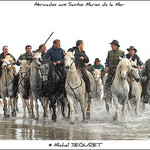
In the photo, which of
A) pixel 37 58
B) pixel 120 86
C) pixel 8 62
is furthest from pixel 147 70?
pixel 8 62

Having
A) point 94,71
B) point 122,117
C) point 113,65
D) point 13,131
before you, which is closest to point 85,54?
point 113,65

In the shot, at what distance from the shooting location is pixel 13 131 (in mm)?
13805

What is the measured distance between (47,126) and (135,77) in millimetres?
4687

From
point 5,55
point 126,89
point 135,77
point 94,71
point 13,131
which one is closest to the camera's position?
point 13,131

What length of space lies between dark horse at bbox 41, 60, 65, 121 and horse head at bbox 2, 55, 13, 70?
8.27 feet

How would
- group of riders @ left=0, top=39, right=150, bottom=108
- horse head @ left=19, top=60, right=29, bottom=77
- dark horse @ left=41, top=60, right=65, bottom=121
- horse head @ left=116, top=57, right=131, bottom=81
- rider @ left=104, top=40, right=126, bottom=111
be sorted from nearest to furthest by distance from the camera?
horse head @ left=116, top=57, right=131, bottom=81, dark horse @ left=41, top=60, right=65, bottom=121, group of riders @ left=0, top=39, right=150, bottom=108, rider @ left=104, top=40, right=126, bottom=111, horse head @ left=19, top=60, right=29, bottom=77

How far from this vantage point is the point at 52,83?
1711 cm

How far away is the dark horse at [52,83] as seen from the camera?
1661 centimetres

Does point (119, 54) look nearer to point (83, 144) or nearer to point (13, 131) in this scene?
point (13, 131)

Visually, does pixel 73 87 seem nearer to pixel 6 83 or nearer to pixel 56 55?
pixel 56 55

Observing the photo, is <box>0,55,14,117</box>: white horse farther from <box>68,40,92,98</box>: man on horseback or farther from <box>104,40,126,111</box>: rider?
<box>104,40,126,111</box>: rider

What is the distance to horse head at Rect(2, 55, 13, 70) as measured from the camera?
63.7ft

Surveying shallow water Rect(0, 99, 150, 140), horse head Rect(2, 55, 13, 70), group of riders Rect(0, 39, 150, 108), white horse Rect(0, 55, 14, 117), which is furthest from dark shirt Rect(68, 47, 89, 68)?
white horse Rect(0, 55, 14, 117)

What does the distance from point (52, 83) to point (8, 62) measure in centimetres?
318
